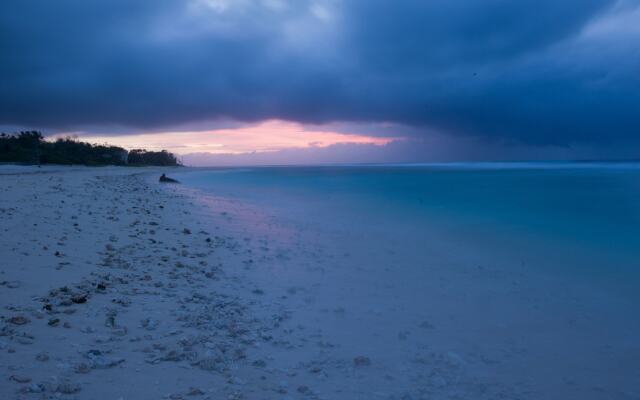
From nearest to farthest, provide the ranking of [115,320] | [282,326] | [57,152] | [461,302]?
1. [115,320]
2. [282,326]
3. [461,302]
4. [57,152]

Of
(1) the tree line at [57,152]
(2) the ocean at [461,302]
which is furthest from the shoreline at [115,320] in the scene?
(1) the tree line at [57,152]

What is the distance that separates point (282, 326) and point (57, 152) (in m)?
74.1

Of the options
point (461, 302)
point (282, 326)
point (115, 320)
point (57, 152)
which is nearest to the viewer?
point (115, 320)

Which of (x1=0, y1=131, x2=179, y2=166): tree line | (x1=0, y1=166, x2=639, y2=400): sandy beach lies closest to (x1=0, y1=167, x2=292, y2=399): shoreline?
(x1=0, y1=166, x2=639, y2=400): sandy beach

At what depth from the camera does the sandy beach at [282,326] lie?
11.9 ft

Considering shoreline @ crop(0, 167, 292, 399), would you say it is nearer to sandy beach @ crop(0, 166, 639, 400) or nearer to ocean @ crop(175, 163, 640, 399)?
sandy beach @ crop(0, 166, 639, 400)

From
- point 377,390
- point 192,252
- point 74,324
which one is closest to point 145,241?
point 192,252

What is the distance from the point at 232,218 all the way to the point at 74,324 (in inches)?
447

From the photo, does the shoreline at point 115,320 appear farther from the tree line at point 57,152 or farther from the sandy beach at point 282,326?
the tree line at point 57,152

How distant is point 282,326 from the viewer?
5.16 metres

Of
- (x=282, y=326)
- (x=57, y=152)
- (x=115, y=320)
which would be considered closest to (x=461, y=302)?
(x=282, y=326)

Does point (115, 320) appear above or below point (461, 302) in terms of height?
above

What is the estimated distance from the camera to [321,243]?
1120 centimetres

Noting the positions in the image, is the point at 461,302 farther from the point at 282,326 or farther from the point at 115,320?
the point at 115,320
